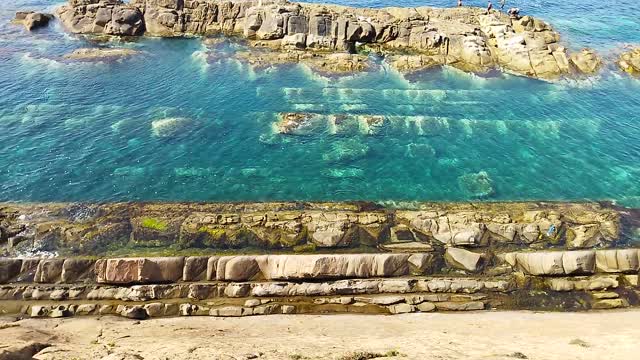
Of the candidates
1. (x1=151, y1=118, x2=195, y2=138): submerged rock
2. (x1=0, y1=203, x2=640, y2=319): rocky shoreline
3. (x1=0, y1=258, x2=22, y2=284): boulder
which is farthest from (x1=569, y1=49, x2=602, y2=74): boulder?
(x1=0, y1=258, x2=22, y2=284): boulder

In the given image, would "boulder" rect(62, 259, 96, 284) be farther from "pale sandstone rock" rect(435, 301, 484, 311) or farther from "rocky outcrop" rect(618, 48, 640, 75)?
"rocky outcrop" rect(618, 48, 640, 75)

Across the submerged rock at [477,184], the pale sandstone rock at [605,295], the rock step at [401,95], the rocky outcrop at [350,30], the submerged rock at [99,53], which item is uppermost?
the rocky outcrop at [350,30]

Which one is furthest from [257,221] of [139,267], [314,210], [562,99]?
[562,99]

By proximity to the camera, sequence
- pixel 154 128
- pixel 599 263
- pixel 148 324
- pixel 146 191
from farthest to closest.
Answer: pixel 154 128
pixel 146 191
pixel 599 263
pixel 148 324

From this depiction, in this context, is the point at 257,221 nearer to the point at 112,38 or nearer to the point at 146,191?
the point at 146,191

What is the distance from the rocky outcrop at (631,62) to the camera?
57.1 meters

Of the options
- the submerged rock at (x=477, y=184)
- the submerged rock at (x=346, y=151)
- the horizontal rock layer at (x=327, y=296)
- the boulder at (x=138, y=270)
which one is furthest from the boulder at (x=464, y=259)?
the boulder at (x=138, y=270)

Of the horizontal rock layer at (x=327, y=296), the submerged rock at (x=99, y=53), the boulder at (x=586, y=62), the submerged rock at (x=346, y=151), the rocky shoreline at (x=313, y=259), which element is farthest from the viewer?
the boulder at (x=586, y=62)

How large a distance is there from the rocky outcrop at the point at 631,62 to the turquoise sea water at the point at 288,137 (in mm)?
1938

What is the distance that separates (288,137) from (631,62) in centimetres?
4750

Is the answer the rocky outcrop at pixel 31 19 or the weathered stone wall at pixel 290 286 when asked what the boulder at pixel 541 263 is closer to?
the weathered stone wall at pixel 290 286

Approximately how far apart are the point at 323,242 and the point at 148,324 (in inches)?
516

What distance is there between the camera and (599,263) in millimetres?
31781

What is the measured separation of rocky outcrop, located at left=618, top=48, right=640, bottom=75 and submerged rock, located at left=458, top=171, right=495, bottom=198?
109 feet
